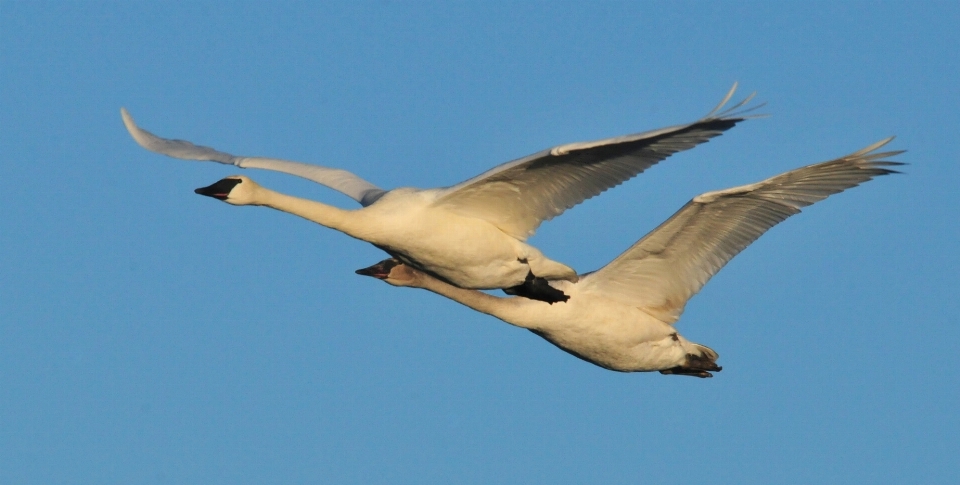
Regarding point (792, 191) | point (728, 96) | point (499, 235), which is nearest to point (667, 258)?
point (792, 191)

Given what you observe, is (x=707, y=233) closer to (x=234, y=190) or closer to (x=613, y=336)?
(x=613, y=336)

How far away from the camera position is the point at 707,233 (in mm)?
17641

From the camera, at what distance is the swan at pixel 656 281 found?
55.9 ft

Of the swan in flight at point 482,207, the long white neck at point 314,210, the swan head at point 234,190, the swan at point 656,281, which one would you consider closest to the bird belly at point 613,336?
the swan at point 656,281

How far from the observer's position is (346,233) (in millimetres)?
15367

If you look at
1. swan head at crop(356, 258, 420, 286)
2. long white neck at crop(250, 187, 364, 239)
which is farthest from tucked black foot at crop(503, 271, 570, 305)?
long white neck at crop(250, 187, 364, 239)

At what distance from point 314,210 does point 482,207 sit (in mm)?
1747

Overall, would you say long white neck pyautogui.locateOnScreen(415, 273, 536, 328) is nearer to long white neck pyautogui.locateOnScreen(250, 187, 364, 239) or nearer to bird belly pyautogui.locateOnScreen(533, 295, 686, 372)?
bird belly pyautogui.locateOnScreen(533, 295, 686, 372)

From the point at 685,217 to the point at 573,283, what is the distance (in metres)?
1.56

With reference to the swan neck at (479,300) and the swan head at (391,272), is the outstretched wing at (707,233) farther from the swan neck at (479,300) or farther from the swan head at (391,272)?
the swan head at (391,272)

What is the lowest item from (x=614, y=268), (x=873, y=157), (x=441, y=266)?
(x=441, y=266)

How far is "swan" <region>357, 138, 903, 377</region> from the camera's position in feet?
55.9

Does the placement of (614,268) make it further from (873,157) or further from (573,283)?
(873,157)

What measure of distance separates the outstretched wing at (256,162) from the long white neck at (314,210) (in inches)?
58.7
